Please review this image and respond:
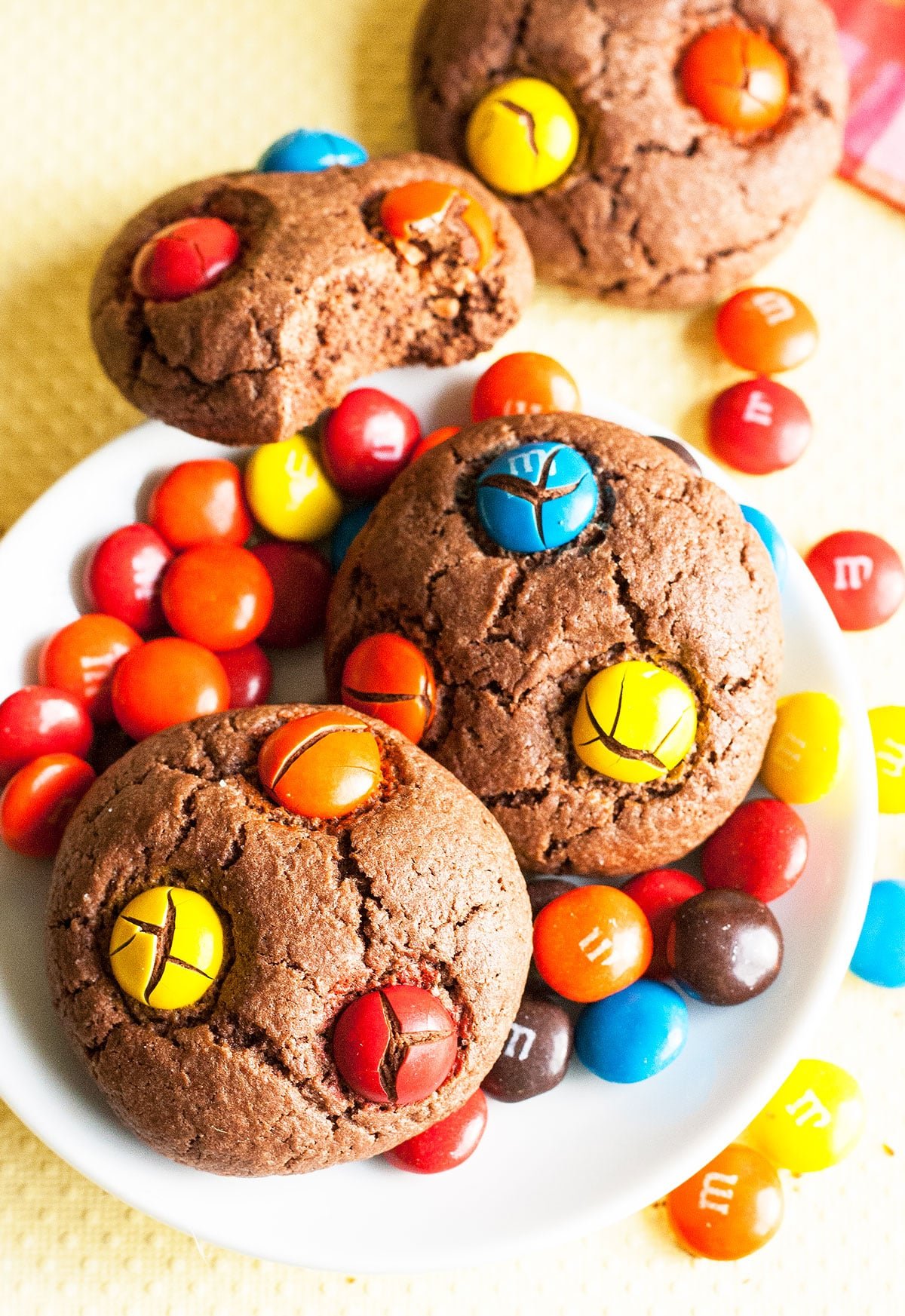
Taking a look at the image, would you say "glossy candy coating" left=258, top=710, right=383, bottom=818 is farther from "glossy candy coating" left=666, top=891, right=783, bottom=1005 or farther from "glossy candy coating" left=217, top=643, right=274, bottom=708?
"glossy candy coating" left=666, top=891, right=783, bottom=1005

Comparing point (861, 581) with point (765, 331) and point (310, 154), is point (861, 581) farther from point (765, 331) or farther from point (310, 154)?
point (310, 154)

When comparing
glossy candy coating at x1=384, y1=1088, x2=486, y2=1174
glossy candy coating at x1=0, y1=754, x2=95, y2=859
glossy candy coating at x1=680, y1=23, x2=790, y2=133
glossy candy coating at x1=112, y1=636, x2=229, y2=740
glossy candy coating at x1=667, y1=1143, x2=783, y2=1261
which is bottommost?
glossy candy coating at x1=667, y1=1143, x2=783, y2=1261

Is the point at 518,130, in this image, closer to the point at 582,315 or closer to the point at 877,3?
the point at 582,315

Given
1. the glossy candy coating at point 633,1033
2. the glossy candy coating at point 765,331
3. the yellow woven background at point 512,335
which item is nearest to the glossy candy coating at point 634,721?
the glossy candy coating at point 633,1033

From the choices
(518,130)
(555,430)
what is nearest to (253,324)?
(555,430)

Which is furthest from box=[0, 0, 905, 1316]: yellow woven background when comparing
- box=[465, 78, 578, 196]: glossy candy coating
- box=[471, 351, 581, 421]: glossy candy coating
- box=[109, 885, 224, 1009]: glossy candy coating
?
box=[109, 885, 224, 1009]: glossy candy coating

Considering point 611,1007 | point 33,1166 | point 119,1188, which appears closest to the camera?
point 119,1188

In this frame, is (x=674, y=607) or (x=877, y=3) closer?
(x=674, y=607)
